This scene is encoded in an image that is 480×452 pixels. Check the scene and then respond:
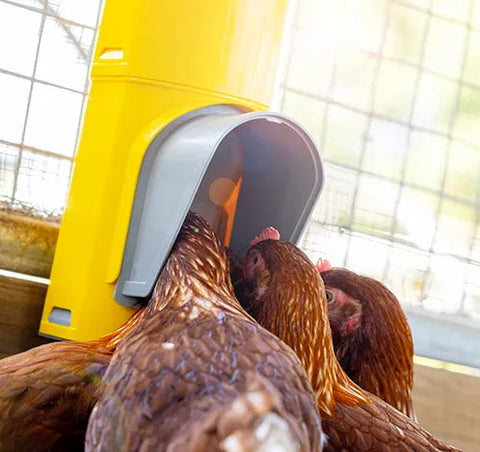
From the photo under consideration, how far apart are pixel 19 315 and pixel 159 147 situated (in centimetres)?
45

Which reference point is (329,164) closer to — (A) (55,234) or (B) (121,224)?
(A) (55,234)

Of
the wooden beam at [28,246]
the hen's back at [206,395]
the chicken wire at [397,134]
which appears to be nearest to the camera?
the hen's back at [206,395]

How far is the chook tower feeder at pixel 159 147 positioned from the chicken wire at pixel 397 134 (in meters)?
0.79

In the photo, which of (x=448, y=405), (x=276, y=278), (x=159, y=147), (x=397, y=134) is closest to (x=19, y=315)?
(x=159, y=147)

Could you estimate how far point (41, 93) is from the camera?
5.27ft

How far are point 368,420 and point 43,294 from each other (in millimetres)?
712

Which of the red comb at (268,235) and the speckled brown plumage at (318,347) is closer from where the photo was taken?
the speckled brown plumage at (318,347)

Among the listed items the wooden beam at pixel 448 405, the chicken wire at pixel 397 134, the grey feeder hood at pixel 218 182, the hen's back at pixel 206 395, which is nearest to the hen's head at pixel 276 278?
the grey feeder hood at pixel 218 182

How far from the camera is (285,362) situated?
2.39ft

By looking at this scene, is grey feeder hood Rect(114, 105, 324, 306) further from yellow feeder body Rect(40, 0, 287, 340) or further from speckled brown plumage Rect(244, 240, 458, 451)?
speckled brown plumage Rect(244, 240, 458, 451)

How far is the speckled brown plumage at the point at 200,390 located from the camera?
2.12ft

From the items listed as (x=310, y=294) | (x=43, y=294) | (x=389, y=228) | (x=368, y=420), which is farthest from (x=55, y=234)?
(x=389, y=228)

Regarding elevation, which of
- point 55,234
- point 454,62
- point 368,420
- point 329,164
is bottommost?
point 368,420

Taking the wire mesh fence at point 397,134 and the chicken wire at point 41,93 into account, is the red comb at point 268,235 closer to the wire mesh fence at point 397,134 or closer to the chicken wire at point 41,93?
the chicken wire at point 41,93
